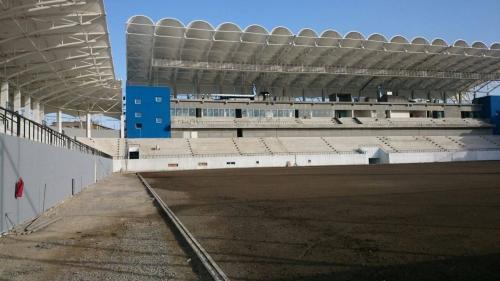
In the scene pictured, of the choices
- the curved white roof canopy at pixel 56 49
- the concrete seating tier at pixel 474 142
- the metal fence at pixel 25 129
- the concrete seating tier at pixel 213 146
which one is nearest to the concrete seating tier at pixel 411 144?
the concrete seating tier at pixel 474 142

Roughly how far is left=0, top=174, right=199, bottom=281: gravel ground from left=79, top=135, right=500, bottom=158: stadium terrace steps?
48287mm

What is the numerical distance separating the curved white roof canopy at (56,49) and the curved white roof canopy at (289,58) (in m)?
11.6

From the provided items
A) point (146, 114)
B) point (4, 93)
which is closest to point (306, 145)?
point (146, 114)

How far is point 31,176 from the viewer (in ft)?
38.5

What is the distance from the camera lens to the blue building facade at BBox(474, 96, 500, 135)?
81.9m

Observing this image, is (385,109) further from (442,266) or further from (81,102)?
(442,266)

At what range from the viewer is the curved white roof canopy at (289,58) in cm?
5866

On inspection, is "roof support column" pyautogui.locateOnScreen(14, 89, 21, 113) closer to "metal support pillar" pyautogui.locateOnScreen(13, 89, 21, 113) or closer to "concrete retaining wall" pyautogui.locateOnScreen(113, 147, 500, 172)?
"metal support pillar" pyautogui.locateOnScreen(13, 89, 21, 113)

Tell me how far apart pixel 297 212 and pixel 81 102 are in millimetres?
51609

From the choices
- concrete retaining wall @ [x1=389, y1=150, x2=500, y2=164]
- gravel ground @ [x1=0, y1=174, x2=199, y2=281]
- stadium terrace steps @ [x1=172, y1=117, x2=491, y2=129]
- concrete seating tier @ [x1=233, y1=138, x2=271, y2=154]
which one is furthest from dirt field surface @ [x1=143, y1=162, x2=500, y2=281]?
stadium terrace steps @ [x1=172, y1=117, x2=491, y2=129]

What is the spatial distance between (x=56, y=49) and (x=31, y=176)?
24184 millimetres

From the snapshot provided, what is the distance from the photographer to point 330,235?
8.73 meters

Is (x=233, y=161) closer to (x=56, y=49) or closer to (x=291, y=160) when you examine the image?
(x=291, y=160)

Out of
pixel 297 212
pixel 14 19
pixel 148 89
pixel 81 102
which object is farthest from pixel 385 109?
pixel 297 212
